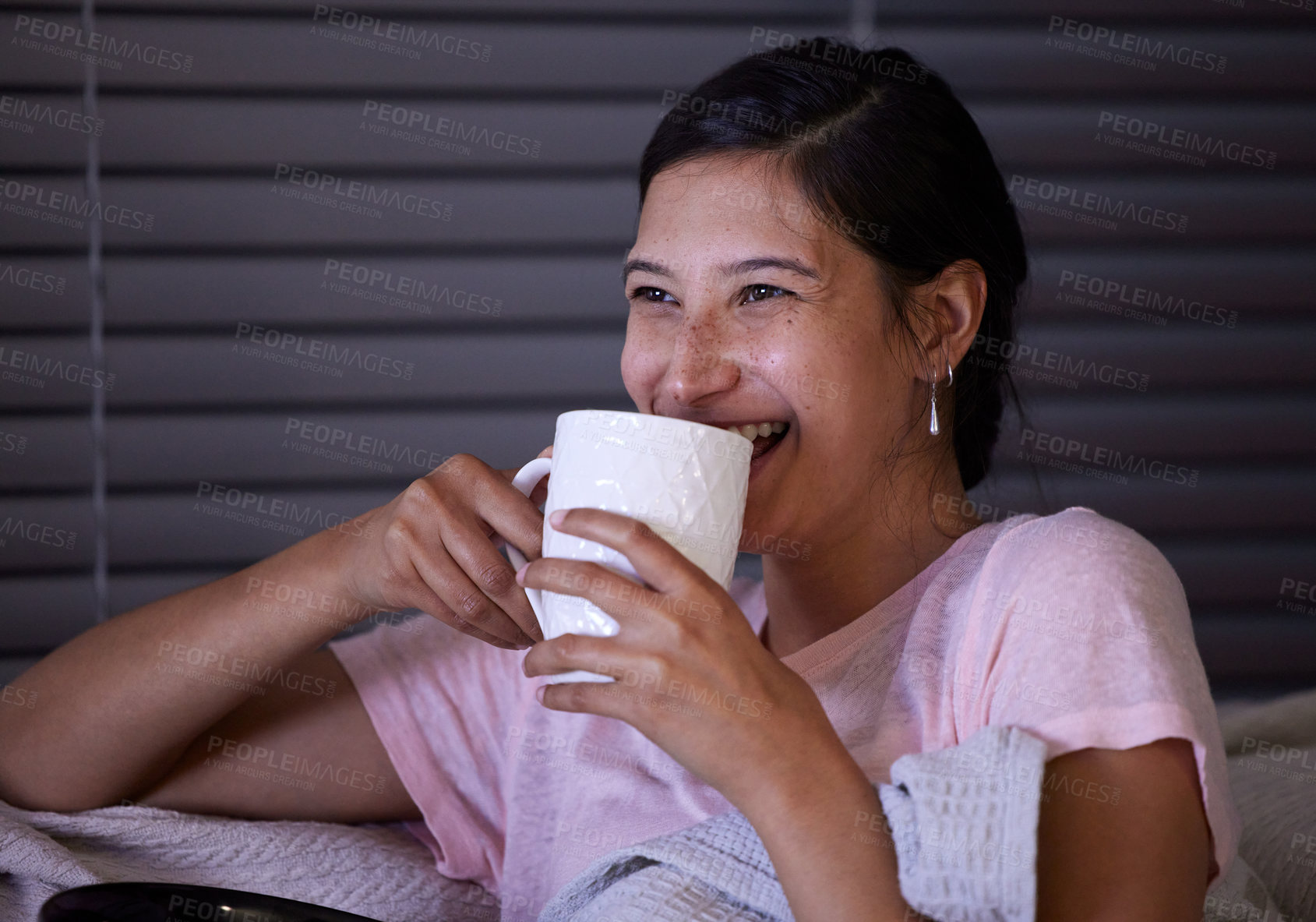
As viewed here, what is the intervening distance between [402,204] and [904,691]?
144 centimetres

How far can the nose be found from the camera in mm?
1193

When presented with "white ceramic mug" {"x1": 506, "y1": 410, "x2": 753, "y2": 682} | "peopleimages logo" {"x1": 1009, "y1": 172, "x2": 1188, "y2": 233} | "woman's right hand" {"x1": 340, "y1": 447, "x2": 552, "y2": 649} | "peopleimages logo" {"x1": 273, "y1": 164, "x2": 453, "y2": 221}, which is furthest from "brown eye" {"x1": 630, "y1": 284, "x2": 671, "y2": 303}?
"peopleimages logo" {"x1": 1009, "y1": 172, "x2": 1188, "y2": 233}

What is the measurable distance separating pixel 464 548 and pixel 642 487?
335mm

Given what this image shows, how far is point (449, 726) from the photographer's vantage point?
5.07 ft

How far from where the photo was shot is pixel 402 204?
6.99 ft

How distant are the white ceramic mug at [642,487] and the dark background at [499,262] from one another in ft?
4.10

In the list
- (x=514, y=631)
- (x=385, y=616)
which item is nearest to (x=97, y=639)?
(x=514, y=631)

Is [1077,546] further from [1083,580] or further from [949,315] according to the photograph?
[949,315]

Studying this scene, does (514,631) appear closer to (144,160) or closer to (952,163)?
(952,163)

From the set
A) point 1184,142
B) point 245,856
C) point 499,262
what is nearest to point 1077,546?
point 245,856

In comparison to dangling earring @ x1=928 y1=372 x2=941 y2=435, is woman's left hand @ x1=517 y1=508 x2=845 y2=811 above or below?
below

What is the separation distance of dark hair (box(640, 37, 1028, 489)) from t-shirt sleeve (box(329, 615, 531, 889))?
74cm

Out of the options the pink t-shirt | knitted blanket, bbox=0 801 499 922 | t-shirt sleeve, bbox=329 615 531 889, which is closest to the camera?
the pink t-shirt

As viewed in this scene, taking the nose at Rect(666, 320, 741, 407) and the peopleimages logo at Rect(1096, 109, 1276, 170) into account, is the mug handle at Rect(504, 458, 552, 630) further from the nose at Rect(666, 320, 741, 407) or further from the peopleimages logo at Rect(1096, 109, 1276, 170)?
the peopleimages logo at Rect(1096, 109, 1276, 170)
